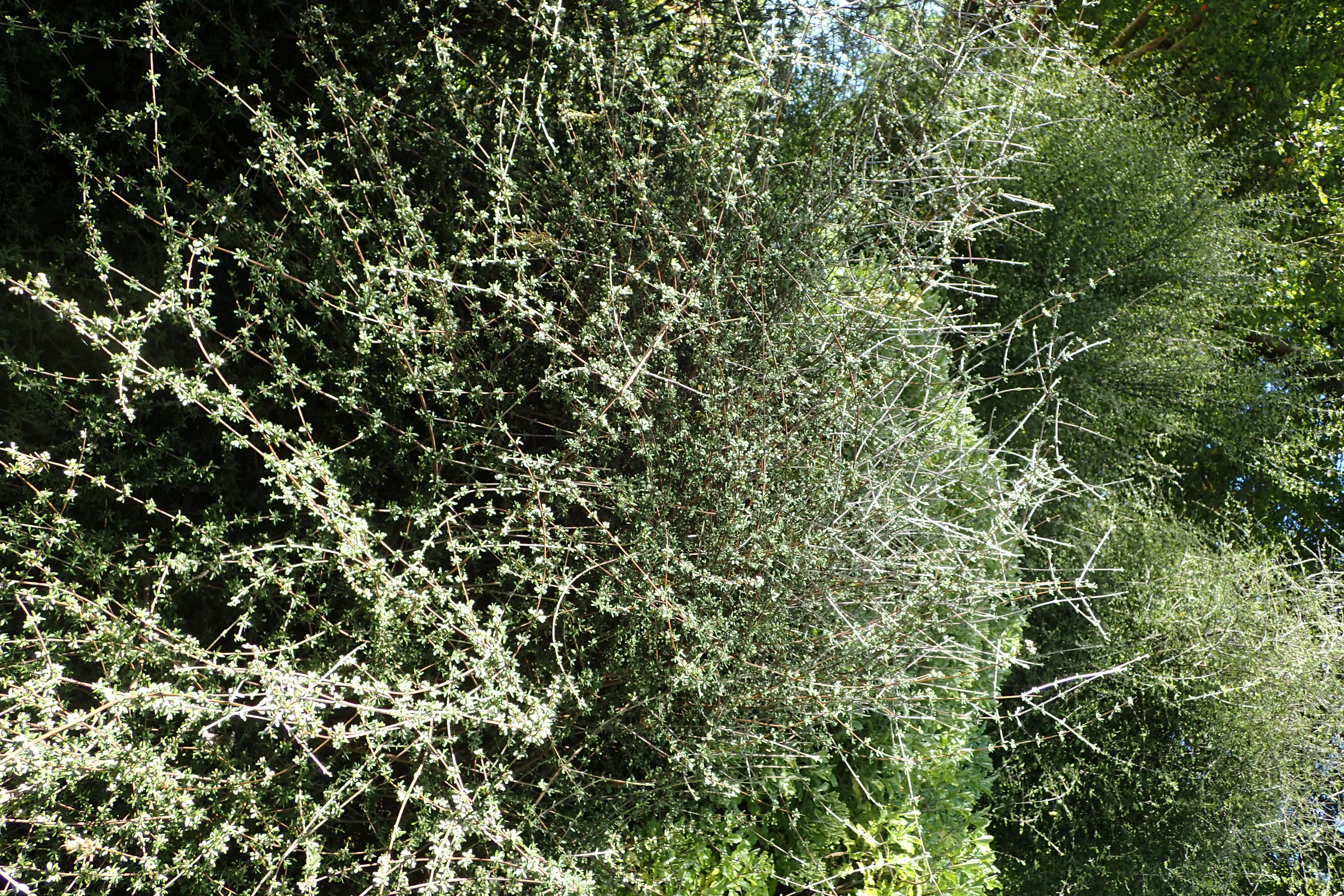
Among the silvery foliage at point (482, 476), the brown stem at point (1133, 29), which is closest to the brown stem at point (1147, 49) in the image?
the brown stem at point (1133, 29)

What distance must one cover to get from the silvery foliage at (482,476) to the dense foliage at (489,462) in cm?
2

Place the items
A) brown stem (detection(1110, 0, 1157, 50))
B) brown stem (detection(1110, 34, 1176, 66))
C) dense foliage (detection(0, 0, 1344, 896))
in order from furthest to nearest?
1. brown stem (detection(1110, 0, 1157, 50))
2. brown stem (detection(1110, 34, 1176, 66))
3. dense foliage (detection(0, 0, 1344, 896))

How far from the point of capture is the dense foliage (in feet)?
6.84

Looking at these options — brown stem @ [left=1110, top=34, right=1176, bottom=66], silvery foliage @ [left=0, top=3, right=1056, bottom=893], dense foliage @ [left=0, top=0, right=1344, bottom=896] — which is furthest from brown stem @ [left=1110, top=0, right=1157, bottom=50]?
silvery foliage @ [left=0, top=3, right=1056, bottom=893]

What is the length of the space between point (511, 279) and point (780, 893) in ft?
6.84

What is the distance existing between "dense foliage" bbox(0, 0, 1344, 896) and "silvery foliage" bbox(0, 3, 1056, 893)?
0.8 inches

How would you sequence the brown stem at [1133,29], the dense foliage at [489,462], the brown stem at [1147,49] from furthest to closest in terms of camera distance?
1. the brown stem at [1133,29]
2. the brown stem at [1147,49]
3. the dense foliage at [489,462]

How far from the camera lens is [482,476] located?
107 inches

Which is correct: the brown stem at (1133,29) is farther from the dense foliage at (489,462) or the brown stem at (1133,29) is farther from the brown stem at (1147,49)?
the dense foliage at (489,462)

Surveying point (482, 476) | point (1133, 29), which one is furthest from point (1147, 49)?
point (482, 476)

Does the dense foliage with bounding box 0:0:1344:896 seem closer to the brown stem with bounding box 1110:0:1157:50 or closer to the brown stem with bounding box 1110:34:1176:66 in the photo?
the brown stem with bounding box 1110:34:1176:66

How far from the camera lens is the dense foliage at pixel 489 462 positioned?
208 centimetres

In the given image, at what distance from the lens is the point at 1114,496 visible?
24.2 ft

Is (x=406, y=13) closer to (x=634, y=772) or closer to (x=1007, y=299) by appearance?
(x=634, y=772)
